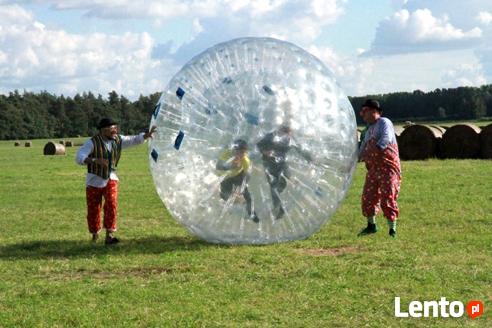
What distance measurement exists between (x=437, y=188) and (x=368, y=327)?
9.82m

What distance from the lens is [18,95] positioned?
97125 mm

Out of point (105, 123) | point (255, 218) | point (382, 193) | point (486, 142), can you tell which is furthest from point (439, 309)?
point (486, 142)

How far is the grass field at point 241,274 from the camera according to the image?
5914 millimetres

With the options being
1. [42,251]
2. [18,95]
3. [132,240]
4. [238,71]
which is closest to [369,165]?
[238,71]

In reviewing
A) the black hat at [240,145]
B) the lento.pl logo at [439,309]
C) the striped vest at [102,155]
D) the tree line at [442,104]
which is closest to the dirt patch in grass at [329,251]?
the black hat at [240,145]

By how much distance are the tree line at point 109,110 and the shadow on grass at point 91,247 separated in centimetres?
6142

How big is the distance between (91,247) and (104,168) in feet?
3.23

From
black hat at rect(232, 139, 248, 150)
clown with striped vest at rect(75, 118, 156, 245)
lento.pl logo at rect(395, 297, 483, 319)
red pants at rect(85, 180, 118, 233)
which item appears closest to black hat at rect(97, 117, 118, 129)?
clown with striped vest at rect(75, 118, 156, 245)

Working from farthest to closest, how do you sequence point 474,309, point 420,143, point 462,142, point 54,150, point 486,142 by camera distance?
point 54,150, point 420,143, point 462,142, point 486,142, point 474,309

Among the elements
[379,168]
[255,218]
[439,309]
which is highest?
[379,168]

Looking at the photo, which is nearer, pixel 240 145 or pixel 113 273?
pixel 113 273

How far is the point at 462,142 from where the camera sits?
2453cm

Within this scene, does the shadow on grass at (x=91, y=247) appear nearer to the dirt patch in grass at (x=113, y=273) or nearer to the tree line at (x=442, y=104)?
the dirt patch in grass at (x=113, y=273)

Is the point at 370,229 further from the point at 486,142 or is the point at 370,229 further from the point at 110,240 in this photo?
the point at 486,142
